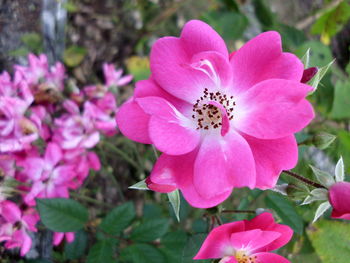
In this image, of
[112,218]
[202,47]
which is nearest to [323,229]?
[112,218]

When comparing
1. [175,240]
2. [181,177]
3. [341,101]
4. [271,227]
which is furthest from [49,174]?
[341,101]

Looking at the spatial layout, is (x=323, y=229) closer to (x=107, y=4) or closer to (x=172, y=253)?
(x=172, y=253)

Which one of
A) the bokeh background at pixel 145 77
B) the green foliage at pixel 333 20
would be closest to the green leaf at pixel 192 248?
the bokeh background at pixel 145 77

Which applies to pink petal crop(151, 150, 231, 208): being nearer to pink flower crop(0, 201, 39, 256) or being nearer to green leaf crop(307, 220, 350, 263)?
pink flower crop(0, 201, 39, 256)

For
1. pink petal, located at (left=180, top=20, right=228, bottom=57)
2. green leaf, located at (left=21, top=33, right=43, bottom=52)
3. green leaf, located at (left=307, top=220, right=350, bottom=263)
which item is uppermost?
pink petal, located at (left=180, top=20, right=228, bottom=57)

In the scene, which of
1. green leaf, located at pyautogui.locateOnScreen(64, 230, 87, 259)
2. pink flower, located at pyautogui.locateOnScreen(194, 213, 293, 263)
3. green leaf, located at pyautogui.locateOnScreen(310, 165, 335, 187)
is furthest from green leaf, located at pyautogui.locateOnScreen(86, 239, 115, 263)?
green leaf, located at pyautogui.locateOnScreen(310, 165, 335, 187)

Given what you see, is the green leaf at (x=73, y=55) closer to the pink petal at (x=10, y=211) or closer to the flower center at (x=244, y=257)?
the pink petal at (x=10, y=211)
